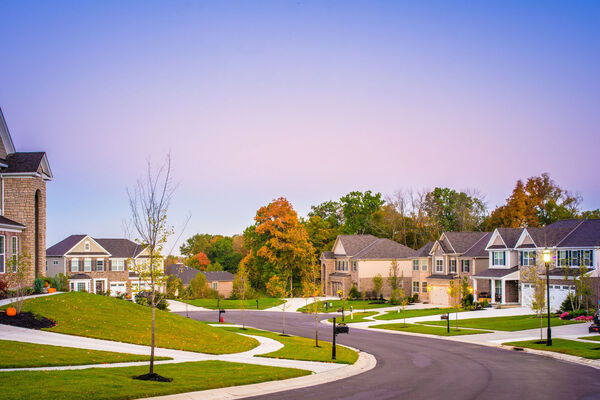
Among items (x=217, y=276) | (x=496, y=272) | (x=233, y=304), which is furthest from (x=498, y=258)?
(x=217, y=276)

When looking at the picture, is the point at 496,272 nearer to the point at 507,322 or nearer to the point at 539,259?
the point at 539,259

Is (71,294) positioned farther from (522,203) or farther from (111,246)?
(522,203)

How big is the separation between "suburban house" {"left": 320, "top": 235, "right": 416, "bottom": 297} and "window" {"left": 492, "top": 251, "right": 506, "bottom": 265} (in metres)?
14.1

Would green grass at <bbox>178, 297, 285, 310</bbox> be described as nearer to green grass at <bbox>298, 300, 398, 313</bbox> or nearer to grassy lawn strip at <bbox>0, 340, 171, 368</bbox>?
green grass at <bbox>298, 300, 398, 313</bbox>

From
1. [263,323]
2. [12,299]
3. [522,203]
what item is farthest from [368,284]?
[12,299]

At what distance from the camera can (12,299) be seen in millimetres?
28359

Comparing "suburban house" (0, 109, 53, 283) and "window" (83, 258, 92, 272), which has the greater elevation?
"suburban house" (0, 109, 53, 283)

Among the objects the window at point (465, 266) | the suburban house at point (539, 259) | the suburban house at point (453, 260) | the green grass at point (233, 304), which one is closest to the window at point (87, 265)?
the green grass at point (233, 304)

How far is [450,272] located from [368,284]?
40.1 ft

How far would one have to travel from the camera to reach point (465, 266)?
60.1m

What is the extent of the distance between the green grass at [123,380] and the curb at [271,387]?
340mm

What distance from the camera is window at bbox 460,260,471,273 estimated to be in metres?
59.5

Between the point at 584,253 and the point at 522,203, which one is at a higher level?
the point at 522,203

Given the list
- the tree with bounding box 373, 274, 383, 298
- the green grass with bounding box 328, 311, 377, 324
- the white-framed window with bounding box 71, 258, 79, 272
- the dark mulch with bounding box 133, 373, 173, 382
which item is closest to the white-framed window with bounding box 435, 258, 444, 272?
the tree with bounding box 373, 274, 383, 298
